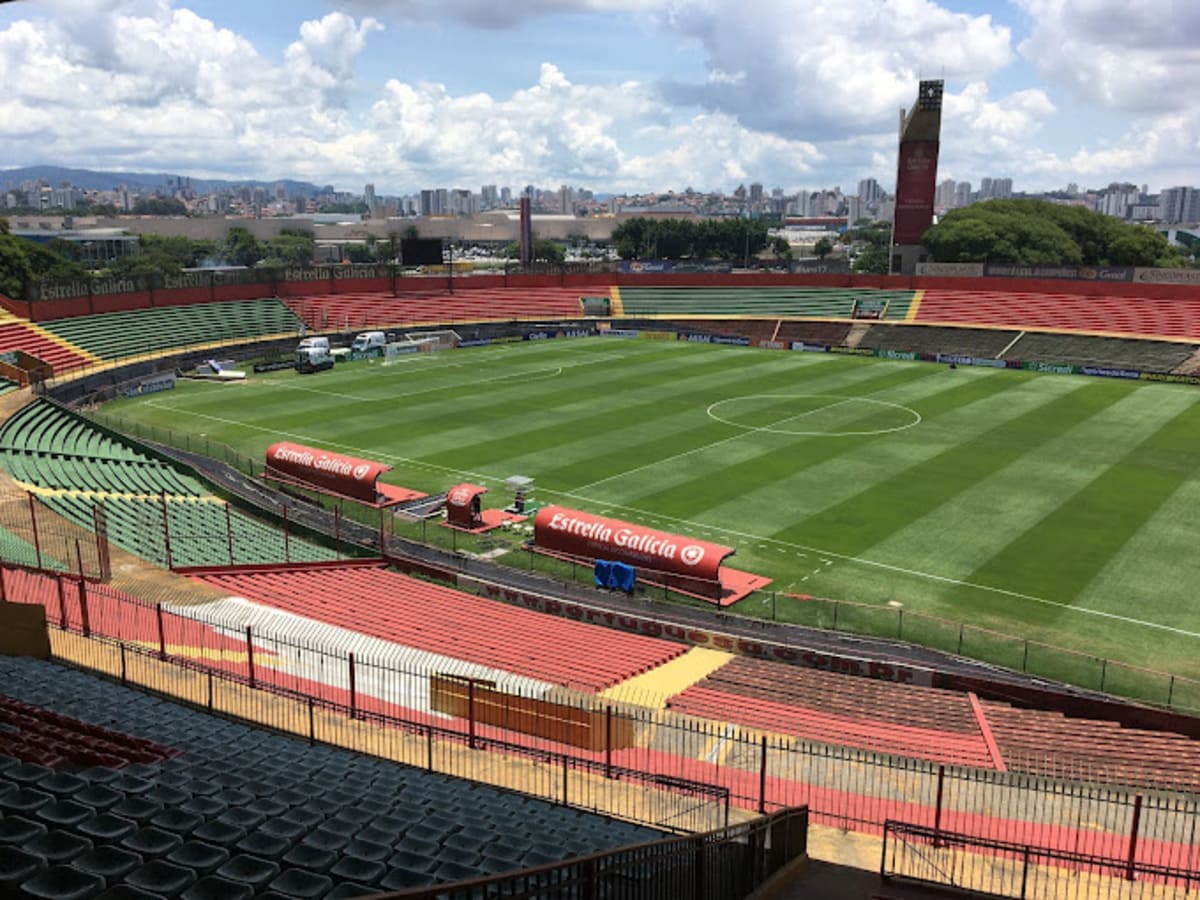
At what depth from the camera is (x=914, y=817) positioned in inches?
661

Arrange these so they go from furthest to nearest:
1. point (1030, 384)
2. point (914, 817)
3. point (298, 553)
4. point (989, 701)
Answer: point (1030, 384) → point (298, 553) → point (989, 701) → point (914, 817)

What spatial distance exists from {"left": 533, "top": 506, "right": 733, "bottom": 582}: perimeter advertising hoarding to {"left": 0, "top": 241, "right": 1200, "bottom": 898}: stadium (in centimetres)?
14

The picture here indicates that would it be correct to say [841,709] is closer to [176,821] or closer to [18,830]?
[176,821]

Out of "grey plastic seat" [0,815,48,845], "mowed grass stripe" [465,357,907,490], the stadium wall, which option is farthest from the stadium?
the stadium wall

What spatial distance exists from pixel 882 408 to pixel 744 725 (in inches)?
1706

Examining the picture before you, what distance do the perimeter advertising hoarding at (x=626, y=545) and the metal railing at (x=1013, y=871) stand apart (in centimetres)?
1653

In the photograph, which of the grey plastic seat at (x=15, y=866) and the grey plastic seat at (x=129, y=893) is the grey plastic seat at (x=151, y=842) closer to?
the grey plastic seat at (x=15, y=866)

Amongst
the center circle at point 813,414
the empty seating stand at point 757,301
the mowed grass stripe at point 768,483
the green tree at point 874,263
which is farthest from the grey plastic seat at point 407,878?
the green tree at point 874,263

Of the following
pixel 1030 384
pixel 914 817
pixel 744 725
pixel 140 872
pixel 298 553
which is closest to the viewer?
pixel 140 872

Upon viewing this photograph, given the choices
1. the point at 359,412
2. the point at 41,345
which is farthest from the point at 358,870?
the point at 41,345

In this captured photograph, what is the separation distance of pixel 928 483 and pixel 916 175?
8423 centimetres

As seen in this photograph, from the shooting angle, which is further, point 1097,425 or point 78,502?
point 1097,425

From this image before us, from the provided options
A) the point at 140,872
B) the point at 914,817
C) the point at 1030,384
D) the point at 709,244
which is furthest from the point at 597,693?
the point at 709,244

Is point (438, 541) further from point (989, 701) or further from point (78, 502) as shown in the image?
point (989, 701)
